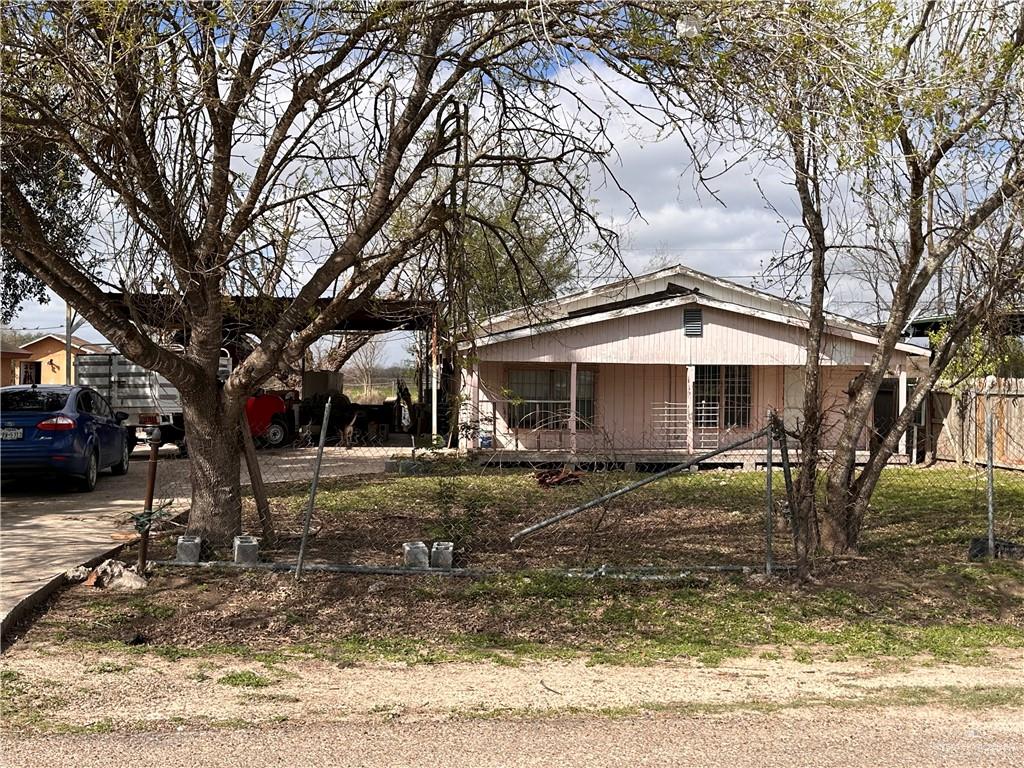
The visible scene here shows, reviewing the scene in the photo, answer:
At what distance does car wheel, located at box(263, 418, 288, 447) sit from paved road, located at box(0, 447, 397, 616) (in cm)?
338

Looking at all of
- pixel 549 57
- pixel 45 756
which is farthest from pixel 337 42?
pixel 45 756

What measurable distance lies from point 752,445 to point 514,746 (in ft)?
58.3

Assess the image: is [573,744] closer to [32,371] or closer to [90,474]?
[90,474]

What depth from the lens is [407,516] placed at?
12.4 metres

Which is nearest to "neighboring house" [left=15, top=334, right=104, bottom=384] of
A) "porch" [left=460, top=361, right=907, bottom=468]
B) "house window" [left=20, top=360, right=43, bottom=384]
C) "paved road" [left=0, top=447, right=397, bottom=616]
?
"house window" [left=20, top=360, right=43, bottom=384]

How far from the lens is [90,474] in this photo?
49.1ft

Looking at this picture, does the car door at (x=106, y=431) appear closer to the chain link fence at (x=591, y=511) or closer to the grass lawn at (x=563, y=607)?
the chain link fence at (x=591, y=511)

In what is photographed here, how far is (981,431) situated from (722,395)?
17.8 ft

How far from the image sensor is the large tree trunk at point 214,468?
912 centimetres

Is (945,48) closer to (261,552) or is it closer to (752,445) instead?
(261,552)

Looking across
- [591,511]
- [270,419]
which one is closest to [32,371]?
[270,419]

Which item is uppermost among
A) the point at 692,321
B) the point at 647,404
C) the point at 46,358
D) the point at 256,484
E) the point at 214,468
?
the point at 46,358

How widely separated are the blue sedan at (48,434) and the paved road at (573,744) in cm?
1000

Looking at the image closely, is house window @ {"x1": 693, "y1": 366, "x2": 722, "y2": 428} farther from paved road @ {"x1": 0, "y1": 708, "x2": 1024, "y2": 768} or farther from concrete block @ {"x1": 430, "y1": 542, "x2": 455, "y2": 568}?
paved road @ {"x1": 0, "y1": 708, "x2": 1024, "y2": 768}
